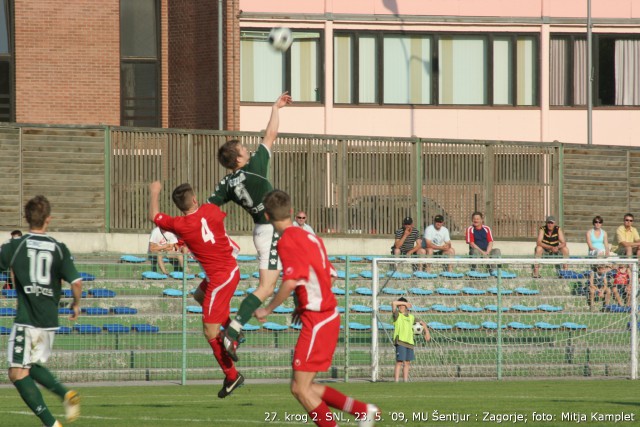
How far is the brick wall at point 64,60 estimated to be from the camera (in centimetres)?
3606

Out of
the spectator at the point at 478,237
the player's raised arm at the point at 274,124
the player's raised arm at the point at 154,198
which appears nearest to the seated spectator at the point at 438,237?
the spectator at the point at 478,237

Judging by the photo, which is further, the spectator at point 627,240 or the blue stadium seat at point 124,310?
the spectator at point 627,240

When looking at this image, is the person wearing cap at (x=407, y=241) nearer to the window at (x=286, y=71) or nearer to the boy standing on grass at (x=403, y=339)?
the boy standing on grass at (x=403, y=339)

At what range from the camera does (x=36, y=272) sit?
11031 mm

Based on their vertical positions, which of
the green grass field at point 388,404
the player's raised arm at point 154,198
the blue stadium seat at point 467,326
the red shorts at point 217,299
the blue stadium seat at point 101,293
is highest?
the player's raised arm at point 154,198

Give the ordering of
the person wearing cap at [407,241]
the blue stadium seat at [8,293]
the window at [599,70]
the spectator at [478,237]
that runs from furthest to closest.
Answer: the window at [599,70] < the spectator at [478,237] < the person wearing cap at [407,241] < the blue stadium seat at [8,293]

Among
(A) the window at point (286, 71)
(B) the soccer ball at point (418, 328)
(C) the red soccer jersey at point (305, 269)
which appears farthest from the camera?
(A) the window at point (286, 71)

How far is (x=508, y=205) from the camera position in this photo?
3008 cm

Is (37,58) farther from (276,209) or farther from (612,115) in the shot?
(276,209)

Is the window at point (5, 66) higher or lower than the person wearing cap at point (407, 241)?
higher

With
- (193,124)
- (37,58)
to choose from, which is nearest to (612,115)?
(193,124)

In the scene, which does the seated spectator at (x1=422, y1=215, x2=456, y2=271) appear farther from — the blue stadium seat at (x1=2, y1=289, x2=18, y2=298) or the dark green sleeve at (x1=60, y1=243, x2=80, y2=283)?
the dark green sleeve at (x1=60, y1=243, x2=80, y2=283)

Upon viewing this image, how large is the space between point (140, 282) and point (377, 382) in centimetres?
416

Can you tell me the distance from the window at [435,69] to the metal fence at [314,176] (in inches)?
253
